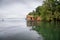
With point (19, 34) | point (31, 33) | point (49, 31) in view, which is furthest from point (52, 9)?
point (19, 34)

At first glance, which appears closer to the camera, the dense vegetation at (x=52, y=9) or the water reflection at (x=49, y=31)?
the water reflection at (x=49, y=31)

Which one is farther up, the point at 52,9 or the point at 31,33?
the point at 52,9

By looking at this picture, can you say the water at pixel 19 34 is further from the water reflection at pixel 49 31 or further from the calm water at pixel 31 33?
the water reflection at pixel 49 31

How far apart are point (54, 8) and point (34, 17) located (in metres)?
27.4

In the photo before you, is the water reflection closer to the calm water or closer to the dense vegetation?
the calm water

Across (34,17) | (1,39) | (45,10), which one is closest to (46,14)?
(45,10)

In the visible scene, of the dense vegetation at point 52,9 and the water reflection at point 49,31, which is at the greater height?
the dense vegetation at point 52,9

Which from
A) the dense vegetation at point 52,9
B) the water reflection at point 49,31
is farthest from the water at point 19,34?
the dense vegetation at point 52,9

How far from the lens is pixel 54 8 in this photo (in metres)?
77.6

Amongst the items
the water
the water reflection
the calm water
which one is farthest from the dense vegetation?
the water

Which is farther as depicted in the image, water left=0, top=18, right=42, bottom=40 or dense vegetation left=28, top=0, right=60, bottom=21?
dense vegetation left=28, top=0, right=60, bottom=21

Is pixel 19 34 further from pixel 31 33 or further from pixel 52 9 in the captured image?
pixel 52 9

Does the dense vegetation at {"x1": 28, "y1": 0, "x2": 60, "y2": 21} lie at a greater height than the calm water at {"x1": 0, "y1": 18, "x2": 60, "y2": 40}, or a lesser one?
greater

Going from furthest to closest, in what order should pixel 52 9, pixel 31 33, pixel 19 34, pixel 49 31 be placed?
pixel 52 9
pixel 49 31
pixel 31 33
pixel 19 34
